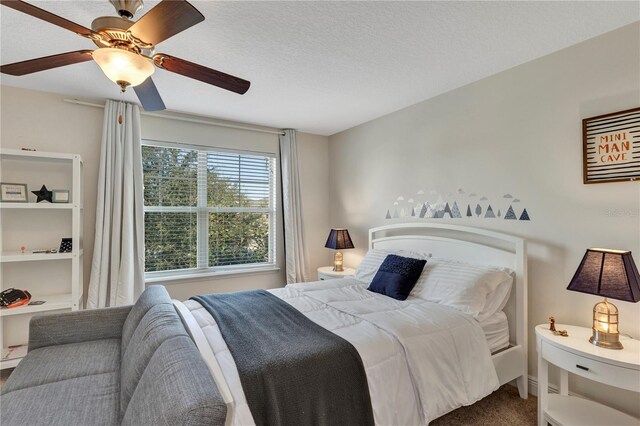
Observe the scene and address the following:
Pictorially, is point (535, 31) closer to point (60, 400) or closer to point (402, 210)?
point (402, 210)

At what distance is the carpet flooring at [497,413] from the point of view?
1.92m

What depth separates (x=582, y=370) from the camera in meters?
1.62

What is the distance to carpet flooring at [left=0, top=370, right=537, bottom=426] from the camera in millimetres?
1920

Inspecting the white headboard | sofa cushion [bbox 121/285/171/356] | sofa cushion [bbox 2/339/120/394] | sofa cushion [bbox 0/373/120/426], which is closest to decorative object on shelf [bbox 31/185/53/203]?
sofa cushion [bbox 2/339/120/394]

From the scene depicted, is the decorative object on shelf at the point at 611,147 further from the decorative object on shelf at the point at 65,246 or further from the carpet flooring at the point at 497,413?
the decorative object on shelf at the point at 65,246

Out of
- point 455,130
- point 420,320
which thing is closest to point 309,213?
point 455,130

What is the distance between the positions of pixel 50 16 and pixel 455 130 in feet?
9.27

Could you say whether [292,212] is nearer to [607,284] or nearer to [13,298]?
[13,298]

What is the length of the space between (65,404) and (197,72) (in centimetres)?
172

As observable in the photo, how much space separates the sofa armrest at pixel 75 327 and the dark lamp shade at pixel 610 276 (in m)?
2.91

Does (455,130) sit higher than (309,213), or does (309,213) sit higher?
(455,130)

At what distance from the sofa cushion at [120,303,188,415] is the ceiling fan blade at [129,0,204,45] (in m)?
1.36

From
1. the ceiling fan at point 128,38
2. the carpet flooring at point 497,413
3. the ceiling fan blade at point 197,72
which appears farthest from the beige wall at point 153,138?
the carpet flooring at point 497,413

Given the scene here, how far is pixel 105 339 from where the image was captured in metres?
2.10
